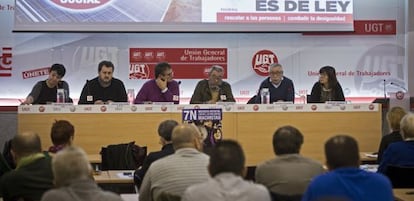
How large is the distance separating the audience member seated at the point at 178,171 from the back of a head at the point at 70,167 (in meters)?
0.82

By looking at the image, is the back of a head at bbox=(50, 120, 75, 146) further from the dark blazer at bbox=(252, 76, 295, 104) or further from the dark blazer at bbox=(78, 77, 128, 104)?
the dark blazer at bbox=(252, 76, 295, 104)

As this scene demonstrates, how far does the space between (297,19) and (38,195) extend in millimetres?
6582

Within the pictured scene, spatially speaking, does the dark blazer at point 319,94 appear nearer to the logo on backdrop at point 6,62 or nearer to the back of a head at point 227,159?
the logo on backdrop at point 6,62

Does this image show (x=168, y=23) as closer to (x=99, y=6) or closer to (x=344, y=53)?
(x=99, y=6)

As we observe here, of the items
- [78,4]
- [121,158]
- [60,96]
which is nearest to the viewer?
[121,158]

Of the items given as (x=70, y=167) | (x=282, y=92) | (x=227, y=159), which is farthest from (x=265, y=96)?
(x=70, y=167)

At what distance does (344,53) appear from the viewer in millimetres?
10047

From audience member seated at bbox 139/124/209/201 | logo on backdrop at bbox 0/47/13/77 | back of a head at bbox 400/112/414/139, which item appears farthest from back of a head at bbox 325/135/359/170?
logo on backdrop at bbox 0/47/13/77

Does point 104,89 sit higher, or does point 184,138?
point 104,89

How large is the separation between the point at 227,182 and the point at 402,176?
6.84ft

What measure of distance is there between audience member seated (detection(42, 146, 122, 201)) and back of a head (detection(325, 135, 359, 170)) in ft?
3.39

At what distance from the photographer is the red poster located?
9.59 meters

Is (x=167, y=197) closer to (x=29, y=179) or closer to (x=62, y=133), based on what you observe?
(x=29, y=179)

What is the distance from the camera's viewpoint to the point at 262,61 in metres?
9.86
